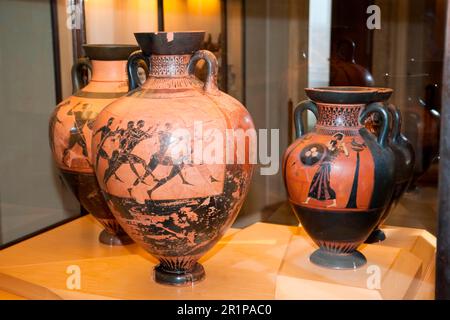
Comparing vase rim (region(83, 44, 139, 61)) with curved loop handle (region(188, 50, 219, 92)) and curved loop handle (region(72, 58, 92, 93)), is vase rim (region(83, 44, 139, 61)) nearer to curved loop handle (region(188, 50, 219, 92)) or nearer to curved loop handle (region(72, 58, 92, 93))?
curved loop handle (region(72, 58, 92, 93))

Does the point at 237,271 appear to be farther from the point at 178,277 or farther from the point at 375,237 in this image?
the point at 375,237

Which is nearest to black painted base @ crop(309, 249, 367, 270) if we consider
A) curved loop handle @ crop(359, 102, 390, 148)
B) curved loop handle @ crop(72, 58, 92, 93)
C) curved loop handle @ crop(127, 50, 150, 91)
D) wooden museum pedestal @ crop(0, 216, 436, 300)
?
wooden museum pedestal @ crop(0, 216, 436, 300)

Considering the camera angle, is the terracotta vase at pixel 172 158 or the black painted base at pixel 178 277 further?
the black painted base at pixel 178 277

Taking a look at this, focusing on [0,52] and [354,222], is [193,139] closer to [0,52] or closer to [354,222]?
[354,222]

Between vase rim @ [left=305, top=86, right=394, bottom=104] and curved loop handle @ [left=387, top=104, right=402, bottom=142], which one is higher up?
vase rim @ [left=305, top=86, right=394, bottom=104]

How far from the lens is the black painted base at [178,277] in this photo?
128 centimetres

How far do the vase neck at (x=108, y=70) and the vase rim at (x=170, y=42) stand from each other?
25 cm

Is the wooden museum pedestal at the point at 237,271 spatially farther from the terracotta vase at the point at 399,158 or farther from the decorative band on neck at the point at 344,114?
the decorative band on neck at the point at 344,114

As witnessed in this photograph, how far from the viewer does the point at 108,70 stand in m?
1.46

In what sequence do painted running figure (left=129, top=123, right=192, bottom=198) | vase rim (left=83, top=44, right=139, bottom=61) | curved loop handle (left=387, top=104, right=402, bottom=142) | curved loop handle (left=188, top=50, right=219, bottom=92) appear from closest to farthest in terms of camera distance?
1. painted running figure (left=129, top=123, right=192, bottom=198)
2. curved loop handle (left=188, top=50, right=219, bottom=92)
3. curved loop handle (left=387, top=104, right=402, bottom=142)
4. vase rim (left=83, top=44, right=139, bottom=61)

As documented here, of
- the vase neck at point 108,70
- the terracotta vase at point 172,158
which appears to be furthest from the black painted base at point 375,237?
the vase neck at point 108,70

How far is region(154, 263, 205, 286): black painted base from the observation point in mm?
1281

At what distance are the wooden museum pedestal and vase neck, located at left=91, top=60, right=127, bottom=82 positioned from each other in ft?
1.31

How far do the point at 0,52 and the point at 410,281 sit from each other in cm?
101
